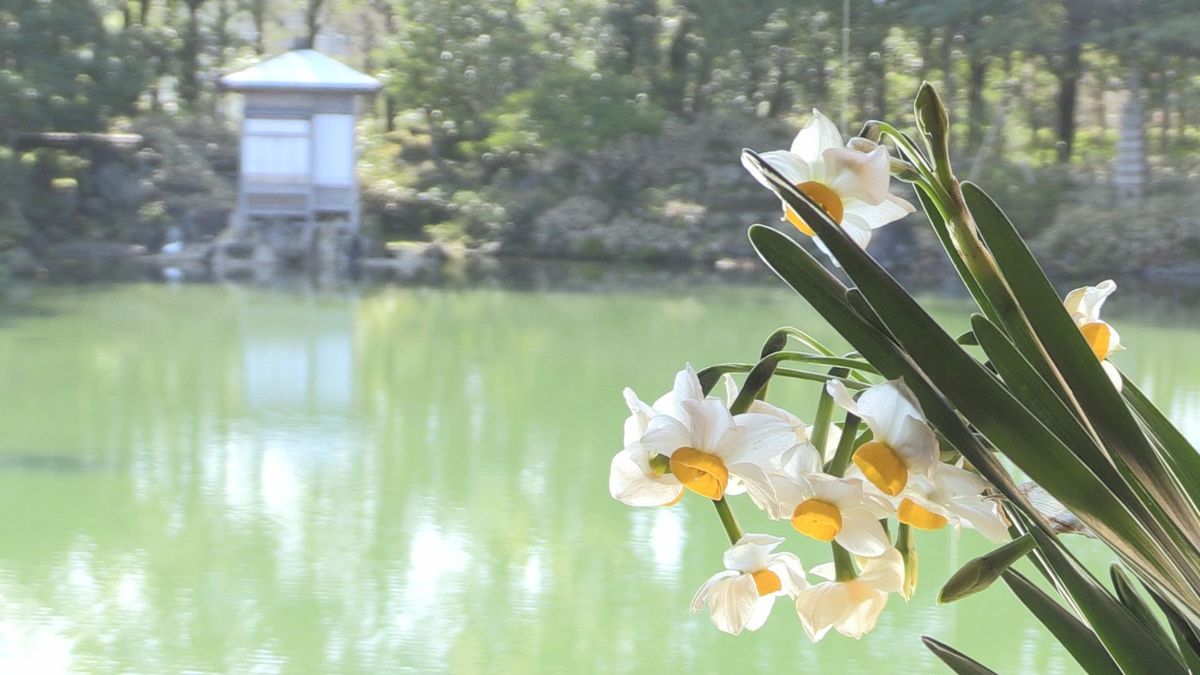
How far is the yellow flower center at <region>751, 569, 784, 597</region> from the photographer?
0.49m

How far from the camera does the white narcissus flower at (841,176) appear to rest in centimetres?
46

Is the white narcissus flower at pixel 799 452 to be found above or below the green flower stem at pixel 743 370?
below

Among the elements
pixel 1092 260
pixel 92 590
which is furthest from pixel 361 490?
pixel 1092 260

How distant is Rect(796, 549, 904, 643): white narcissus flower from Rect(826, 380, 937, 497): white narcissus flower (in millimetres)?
56

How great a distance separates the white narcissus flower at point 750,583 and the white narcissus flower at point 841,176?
11cm

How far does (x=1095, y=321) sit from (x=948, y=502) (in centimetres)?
13

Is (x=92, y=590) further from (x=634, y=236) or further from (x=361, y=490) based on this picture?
(x=634, y=236)

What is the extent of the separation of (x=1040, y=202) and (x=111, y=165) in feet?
26.2

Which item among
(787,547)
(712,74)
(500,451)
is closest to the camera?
(787,547)

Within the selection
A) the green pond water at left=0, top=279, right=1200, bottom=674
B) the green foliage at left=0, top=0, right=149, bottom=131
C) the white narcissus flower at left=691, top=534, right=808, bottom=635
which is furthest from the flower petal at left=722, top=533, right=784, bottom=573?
the green foliage at left=0, top=0, right=149, bottom=131

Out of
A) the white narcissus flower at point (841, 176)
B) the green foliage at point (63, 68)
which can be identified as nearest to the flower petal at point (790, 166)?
the white narcissus flower at point (841, 176)

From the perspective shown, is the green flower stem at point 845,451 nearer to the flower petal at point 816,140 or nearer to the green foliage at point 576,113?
the flower petal at point 816,140

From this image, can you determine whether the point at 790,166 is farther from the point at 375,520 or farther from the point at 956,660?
the point at 375,520

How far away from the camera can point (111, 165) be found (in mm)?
12188
